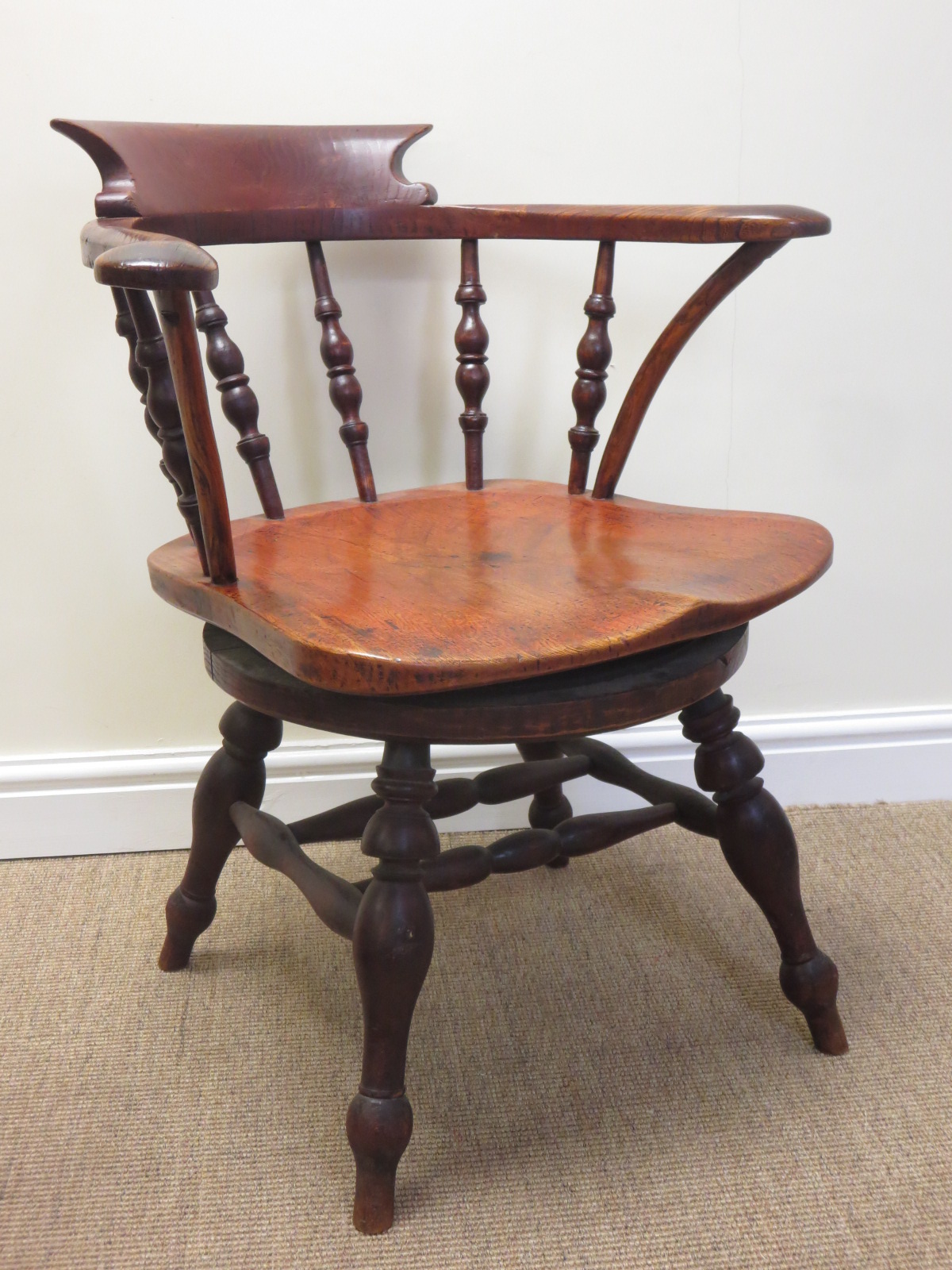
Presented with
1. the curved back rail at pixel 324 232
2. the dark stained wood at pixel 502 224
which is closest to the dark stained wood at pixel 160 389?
the curved back rail at pixel 324 232

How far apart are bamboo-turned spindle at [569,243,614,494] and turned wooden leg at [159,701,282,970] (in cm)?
35

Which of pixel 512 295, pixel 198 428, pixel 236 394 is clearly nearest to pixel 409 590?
pixel 198 428

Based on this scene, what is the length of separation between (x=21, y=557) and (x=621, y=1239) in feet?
2.78

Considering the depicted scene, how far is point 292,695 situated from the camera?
66cm

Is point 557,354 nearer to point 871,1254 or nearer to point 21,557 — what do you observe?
point 21,557

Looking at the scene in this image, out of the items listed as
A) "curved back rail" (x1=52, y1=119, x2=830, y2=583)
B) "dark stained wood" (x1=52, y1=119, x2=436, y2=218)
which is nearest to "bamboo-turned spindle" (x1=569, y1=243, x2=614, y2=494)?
"curved back rail" (x1=52, y1=119, x2=830, y2=583)

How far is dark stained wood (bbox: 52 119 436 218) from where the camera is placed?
0.73 m

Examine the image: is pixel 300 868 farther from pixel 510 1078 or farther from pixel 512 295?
pixel 512 295

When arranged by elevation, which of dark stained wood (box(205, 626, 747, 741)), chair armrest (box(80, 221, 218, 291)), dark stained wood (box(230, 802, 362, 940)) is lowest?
Result: dark stained wood (box(230, 802, 362, 940))

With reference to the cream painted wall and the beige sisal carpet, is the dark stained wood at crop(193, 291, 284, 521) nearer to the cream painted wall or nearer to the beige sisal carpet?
the cream painted wall

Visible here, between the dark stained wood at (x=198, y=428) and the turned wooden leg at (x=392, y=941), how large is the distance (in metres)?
0.17

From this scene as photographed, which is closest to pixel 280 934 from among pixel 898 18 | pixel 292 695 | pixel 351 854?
pixel 351 854

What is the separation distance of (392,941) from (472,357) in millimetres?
515

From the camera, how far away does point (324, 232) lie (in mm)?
875
